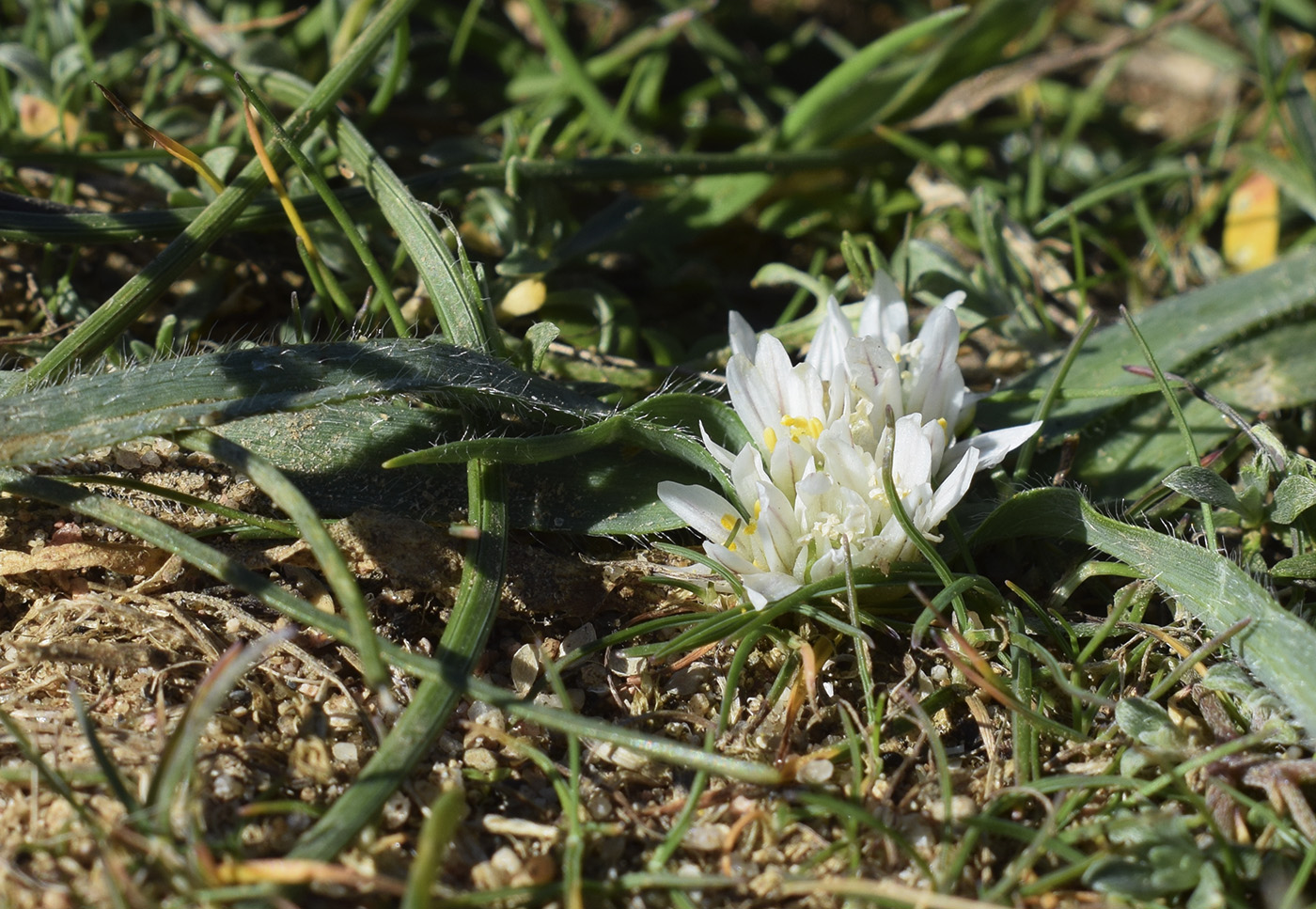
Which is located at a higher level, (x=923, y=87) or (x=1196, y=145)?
(x=923, y=87)

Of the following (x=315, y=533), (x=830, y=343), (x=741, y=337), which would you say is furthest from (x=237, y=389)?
(x=830, y=343)

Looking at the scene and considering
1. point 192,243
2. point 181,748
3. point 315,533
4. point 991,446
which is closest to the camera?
point 181,748

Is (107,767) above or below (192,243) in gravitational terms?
below

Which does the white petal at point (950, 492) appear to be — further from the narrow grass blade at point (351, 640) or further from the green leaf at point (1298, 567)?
the green leaf at point (1298, 567)

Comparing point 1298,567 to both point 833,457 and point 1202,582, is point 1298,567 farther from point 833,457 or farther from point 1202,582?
point 833,457

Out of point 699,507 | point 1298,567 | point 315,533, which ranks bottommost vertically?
point 1298,567

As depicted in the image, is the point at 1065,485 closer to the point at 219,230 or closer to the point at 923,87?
the point at 923,87

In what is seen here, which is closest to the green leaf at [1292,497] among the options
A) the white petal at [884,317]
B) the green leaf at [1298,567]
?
the green leaf at [1298,567]

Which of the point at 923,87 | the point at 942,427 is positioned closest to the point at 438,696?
the point at 942,427

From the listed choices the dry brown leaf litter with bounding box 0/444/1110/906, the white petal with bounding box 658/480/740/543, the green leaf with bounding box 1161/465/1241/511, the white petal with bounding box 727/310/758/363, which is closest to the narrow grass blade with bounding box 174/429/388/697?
the dry brown leaf litter with bounding box 0/444/1110/906
